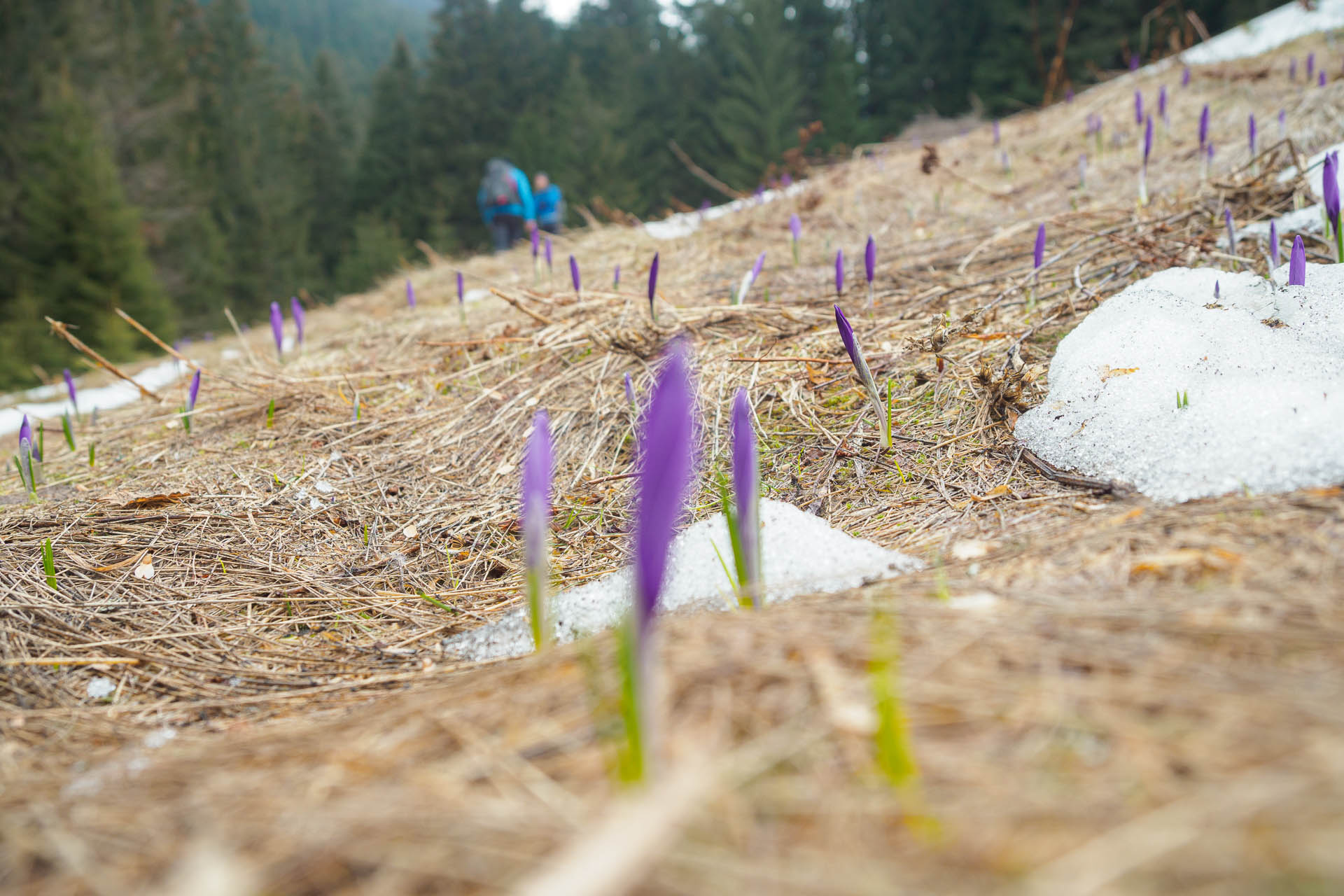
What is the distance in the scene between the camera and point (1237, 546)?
3.50 feet

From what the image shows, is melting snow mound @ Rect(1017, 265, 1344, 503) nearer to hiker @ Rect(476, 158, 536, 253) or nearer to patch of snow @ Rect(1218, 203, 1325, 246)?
patch of snow @ Rect(1218, 203, 1325, 246)

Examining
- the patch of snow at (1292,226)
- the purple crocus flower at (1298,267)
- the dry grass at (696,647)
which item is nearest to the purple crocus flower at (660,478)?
the dry grass at (696,647)

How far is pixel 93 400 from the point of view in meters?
4.75

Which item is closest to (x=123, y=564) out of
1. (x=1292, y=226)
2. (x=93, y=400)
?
(x=1292, y=226)

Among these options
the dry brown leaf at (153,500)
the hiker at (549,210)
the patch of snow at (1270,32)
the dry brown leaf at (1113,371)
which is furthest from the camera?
the hiker at (549,210)

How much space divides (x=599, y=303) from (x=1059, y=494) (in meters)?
2.07

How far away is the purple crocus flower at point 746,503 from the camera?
1.03 m

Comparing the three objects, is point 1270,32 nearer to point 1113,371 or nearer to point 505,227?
point 1113,371

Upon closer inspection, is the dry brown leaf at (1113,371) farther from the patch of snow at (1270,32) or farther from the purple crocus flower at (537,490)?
the patch of snow at (1270,32)

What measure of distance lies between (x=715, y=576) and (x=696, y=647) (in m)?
0.49

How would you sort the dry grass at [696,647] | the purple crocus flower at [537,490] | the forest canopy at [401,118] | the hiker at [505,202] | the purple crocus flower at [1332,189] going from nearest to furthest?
1. the dry grass at [696,647]
2. the purple crocus flower at [537,490]
3. the purple crocus flower at [1332,189]
4. the hiker at [505,202]
5. the forest canopy at [401,118]

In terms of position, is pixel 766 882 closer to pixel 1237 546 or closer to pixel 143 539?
pixel 1237 546

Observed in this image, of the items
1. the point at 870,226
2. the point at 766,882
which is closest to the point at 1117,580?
the point at 766,882

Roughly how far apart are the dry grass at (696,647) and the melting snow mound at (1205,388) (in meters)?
0.08
